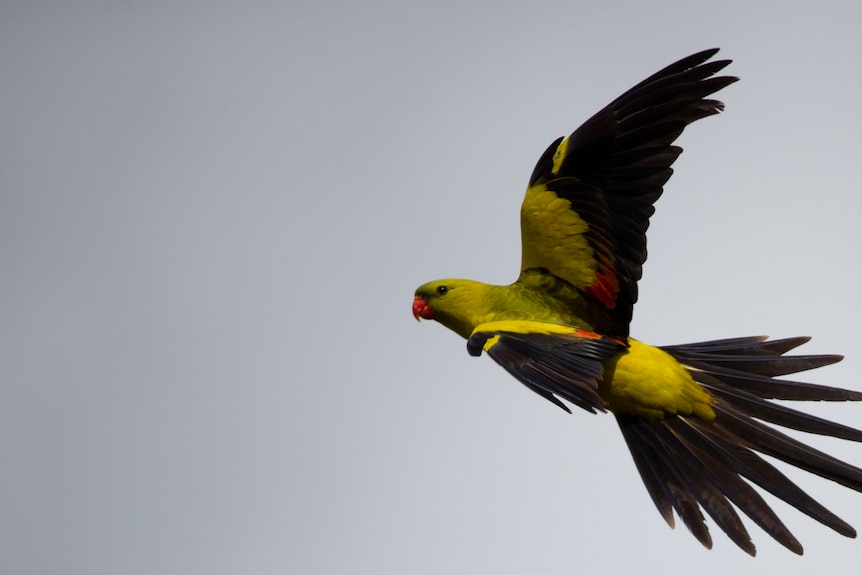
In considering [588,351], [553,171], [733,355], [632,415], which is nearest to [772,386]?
[733,355]

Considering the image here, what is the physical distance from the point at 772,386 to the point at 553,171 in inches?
86.5

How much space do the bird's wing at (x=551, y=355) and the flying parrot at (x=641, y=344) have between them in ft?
0.10

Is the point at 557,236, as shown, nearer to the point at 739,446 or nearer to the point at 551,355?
the point at 551,355

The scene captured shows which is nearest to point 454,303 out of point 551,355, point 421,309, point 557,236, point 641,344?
point 421,309

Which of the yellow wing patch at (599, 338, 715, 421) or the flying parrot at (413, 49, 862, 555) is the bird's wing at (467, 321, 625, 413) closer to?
the flying parrot at (413, 49, 862, 555)

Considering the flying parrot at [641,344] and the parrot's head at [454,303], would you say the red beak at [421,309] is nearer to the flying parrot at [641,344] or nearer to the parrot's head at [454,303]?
the parrot's head at [454,303]

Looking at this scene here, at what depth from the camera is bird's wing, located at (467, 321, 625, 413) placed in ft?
20.1

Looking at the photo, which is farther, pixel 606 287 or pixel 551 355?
pixel 606 287

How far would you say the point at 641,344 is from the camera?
757cm

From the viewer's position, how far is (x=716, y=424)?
739 centimetres

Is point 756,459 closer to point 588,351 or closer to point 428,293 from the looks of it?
point 588,351

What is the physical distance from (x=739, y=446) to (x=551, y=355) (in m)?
1.68

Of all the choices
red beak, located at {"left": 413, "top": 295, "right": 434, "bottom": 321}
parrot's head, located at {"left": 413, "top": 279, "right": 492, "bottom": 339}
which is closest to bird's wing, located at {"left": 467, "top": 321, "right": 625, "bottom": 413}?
parrot's head, located at {"left": 413, "top": 279, "right": 492, "bottom": 339}

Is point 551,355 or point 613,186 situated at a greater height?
point 613,186
